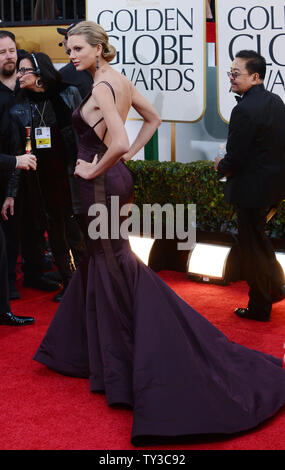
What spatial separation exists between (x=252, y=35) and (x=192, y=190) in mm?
1372

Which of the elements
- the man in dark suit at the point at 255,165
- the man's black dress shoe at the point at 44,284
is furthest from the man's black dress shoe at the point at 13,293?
the man in dark suit at the point at 255,165

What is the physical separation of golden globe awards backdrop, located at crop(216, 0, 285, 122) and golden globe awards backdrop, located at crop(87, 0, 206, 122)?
21cm

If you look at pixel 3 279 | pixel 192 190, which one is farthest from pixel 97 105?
pixel 192 190

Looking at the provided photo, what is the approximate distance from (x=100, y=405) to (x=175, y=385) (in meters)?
0.46

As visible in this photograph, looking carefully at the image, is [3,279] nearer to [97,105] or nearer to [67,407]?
[67,407]

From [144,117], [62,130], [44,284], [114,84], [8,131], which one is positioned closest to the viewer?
[114,84]

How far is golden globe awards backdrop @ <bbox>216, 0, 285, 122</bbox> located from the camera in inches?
207

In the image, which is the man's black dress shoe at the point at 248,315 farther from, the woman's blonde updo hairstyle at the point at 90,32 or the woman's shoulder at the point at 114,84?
the woman's blonde updo hairstyle at the point at 90,32

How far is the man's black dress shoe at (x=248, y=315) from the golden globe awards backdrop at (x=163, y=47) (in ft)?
6.03

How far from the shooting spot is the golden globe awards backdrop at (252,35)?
5.26 meters

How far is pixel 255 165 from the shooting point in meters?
4.28

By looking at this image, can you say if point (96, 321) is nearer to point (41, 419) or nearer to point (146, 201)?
point (41, 419)
